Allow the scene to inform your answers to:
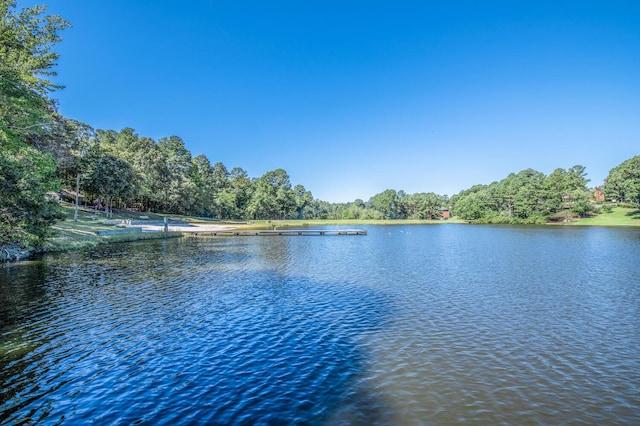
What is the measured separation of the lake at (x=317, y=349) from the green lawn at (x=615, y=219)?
8869cm

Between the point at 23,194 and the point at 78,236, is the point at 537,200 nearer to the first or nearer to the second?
the point at 78,236

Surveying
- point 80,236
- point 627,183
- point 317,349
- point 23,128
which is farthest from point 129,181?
→ point 627,183

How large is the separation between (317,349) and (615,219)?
11929cm

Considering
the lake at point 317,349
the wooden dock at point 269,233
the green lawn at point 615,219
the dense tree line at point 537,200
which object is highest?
the dense tree line at point 537,200

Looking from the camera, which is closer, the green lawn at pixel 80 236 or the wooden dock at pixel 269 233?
the green lawn at pixel 80 236

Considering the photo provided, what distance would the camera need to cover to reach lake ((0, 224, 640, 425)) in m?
8.04

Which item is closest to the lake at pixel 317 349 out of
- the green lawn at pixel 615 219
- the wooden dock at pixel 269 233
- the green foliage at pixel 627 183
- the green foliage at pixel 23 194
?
the green foliage at pixel 23 194

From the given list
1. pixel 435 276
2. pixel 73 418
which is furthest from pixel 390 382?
pixel 435 276

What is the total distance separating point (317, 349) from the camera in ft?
38.5

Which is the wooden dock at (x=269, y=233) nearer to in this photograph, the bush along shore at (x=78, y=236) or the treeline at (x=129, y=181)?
the bush along shore at (x=78, y=236)

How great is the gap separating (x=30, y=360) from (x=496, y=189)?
14818 cm

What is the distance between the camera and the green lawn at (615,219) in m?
88.8

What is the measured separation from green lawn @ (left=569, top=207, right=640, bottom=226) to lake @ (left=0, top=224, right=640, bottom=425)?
3492 inches

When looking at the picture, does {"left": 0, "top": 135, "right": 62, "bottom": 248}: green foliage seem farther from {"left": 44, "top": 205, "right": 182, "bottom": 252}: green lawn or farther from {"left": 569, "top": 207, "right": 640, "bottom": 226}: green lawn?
{"left": 569, "top": 207, "right": 640, "bottom": 226}: green lawn
